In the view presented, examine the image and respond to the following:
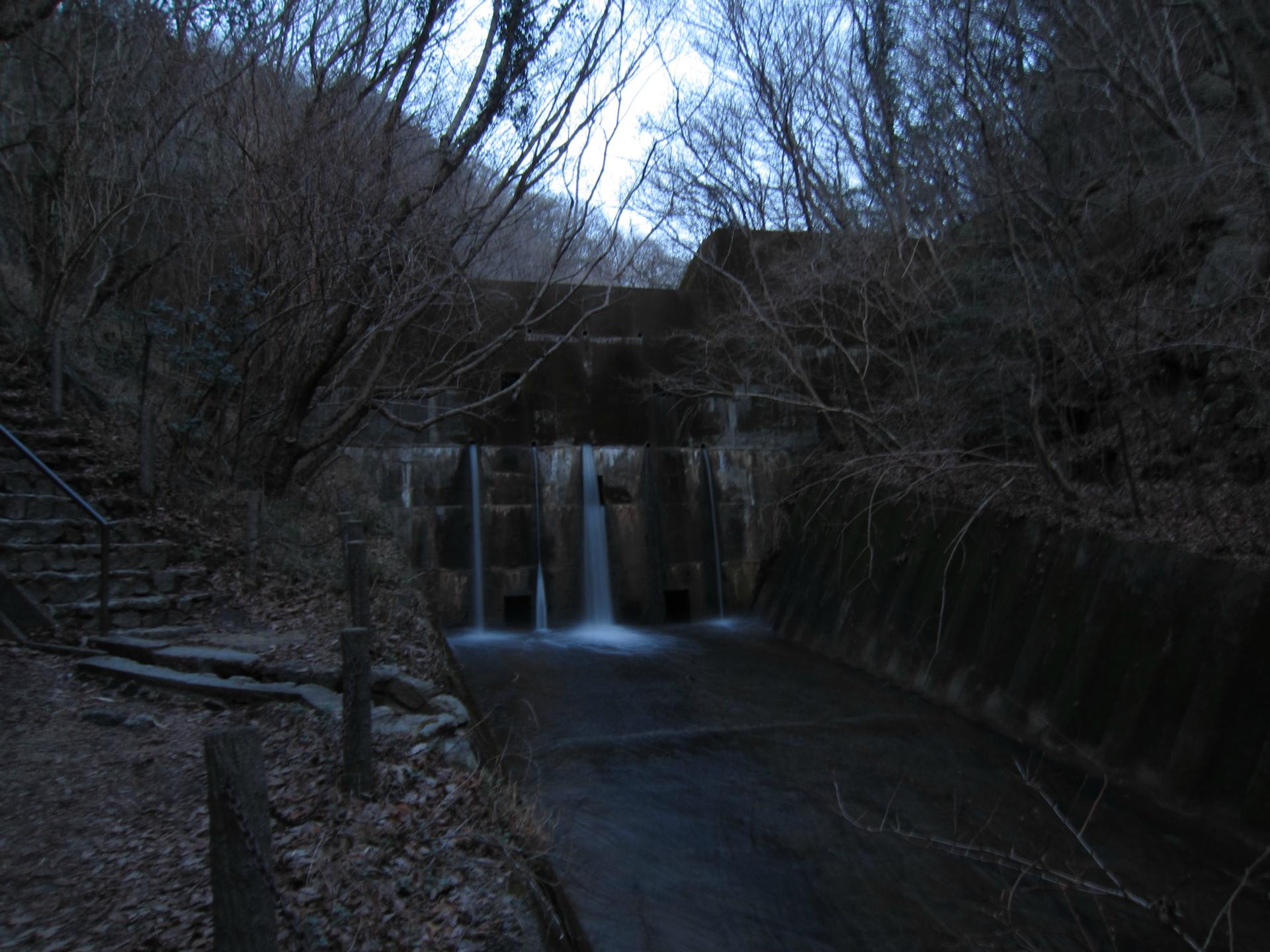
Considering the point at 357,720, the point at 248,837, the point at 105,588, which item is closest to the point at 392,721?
the point at 357,720

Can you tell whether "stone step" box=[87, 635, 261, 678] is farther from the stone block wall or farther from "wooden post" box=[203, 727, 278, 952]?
the stone block wall

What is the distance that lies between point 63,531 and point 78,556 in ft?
1.05

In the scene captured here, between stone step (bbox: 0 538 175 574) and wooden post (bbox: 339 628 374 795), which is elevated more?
stone step (bbox: 0 538 175 574)

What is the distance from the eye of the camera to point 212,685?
6.01m

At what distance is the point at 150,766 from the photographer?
497 cm

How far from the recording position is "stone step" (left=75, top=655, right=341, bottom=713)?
575cm

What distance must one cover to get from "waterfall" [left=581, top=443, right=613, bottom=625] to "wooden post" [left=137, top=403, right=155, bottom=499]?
768cm

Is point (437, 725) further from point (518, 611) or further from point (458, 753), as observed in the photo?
point (518, 611)

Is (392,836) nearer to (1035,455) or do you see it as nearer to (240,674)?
(240,674)

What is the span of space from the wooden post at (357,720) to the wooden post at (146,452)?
209 inches

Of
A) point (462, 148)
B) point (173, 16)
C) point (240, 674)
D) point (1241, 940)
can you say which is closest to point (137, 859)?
point (240, 674)

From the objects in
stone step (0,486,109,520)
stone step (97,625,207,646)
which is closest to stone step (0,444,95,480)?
stone step (0,486,109,520)

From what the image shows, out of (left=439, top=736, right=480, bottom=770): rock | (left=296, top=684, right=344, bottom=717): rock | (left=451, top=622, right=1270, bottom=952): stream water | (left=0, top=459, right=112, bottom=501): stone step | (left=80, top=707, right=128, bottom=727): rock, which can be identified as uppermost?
(left=0, top=459, right=112, bottom=501): stone step

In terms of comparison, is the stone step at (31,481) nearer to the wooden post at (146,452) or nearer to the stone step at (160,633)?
the wooden post at (146,452)
